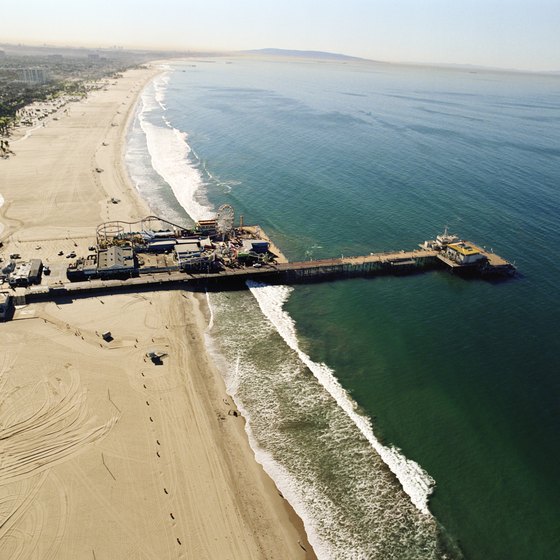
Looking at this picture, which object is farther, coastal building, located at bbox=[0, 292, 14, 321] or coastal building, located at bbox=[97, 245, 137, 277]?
coastal building, located at bbox=[97, 245, 137, 277]

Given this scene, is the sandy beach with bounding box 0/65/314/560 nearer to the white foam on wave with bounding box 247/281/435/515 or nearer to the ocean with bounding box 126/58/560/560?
the ocean with bounding box 126/58/560/560

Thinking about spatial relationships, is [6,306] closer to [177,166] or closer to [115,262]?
[115,262]

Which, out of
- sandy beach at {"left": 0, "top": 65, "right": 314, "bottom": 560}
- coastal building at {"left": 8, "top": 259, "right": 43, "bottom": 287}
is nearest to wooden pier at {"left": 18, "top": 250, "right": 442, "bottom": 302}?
coastal building at {"left": 8, "top": 259, "right": 43, "bottom": 287}

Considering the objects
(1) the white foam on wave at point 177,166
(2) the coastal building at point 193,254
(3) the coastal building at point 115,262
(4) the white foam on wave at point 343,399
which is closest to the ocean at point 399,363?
(4) the white foam on wave at point 343,399

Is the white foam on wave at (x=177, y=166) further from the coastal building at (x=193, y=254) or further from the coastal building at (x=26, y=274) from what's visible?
the coastal building at (x=26, y=274)

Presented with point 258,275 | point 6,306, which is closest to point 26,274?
point 6,306

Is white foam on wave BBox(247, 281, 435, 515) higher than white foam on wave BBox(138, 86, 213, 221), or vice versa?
white foam on wave BBox(138, 86, 213, 221)

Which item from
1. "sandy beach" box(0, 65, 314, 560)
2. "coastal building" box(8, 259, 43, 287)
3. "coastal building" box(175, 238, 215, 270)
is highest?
"coastal building" box(175, 238, 215, 270)
